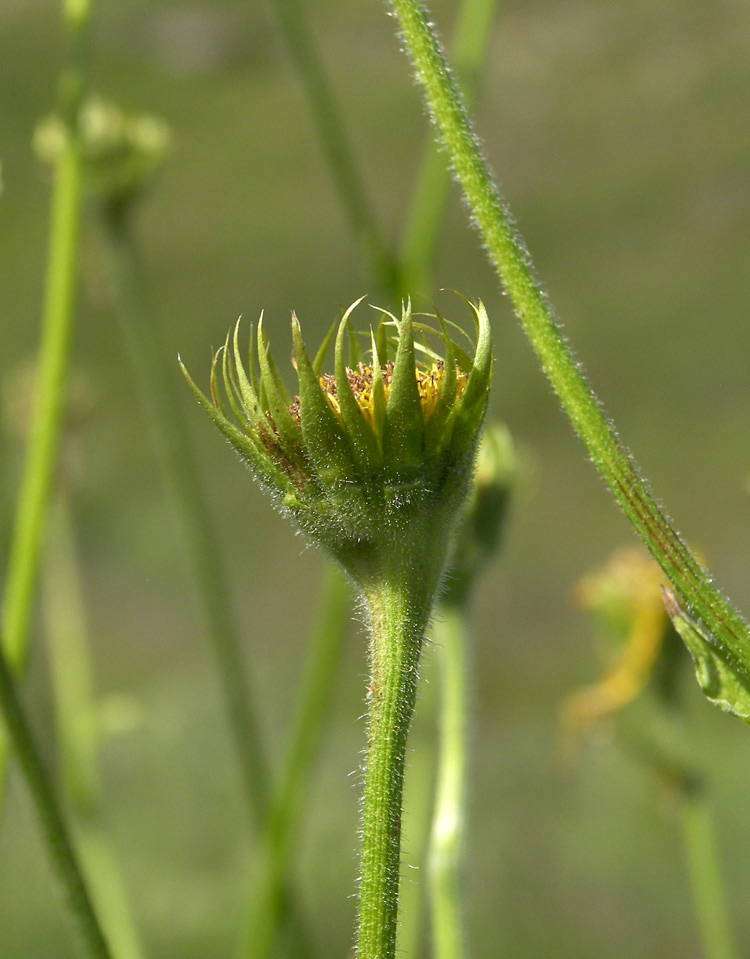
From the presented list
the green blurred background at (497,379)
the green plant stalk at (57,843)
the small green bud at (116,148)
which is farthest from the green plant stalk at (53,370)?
the green blurred background at (497,379)

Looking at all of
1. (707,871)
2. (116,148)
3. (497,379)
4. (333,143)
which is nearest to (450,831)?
(707,871)

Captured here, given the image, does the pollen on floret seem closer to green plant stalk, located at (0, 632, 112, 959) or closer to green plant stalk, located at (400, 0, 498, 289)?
green plant stalk, located at (0, 632, 112, 959)

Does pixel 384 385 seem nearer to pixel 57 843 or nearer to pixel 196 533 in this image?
pixel 57 843

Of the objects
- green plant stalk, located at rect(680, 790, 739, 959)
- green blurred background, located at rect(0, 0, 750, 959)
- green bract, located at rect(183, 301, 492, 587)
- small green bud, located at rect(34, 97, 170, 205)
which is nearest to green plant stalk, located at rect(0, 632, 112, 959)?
green bract, located at rect(183, 301, 492, 587)

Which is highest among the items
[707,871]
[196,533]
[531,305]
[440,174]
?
[531,305]

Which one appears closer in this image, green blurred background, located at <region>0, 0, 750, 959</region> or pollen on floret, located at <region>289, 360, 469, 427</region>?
pollen on floret, located at <region>289, 360, 469, 427</region>

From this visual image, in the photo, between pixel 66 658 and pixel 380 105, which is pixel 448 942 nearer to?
pixel 66 658

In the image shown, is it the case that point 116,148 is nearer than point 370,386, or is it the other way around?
point 370,386
